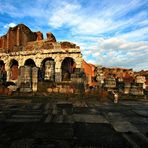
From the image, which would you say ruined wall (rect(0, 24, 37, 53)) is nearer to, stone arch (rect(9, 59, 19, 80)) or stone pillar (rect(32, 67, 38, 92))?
stone arch (rect(9, 59, 19, 80))

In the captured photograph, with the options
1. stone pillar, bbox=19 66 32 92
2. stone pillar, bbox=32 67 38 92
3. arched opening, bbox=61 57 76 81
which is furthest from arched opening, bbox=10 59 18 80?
stone pillar, bbox=32 67 38 92

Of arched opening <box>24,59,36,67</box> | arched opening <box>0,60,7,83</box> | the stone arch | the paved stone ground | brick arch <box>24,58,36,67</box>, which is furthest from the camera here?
the stone arch

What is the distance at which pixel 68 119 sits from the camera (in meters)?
5.73

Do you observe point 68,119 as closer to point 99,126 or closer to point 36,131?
point 99,126

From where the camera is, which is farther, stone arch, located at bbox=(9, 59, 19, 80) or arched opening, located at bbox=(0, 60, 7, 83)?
stone arch, located at bbox=(9, 59, 19, 80)

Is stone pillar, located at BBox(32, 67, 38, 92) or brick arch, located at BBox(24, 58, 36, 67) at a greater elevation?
brick arch, located at BBox(24, 58, 36, 67)

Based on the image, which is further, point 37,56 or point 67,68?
point 67,68

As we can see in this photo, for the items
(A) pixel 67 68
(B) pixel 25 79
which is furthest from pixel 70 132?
(A) pixel 67 68

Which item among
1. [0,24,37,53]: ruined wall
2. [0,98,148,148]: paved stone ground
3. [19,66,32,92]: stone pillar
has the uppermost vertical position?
[0,24,37,53]: ruined wall

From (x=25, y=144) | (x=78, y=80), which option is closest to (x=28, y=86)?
(x=78, y=80)

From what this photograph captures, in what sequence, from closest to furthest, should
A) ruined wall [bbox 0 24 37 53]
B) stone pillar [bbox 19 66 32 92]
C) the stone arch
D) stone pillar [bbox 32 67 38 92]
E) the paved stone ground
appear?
the paved stone ground → stone pillar [bbox 19 66 32 92] → stone pillar [bbox 32 67 38 92] → the stone arch → ruined wall [bbox 0 24 37 53]

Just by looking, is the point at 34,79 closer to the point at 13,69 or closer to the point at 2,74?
the point at 2,74

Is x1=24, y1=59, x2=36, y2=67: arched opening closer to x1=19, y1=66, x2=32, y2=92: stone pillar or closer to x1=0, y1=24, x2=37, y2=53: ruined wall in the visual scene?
x1=0, y1=24, x2=37, y2=53: ruined wall

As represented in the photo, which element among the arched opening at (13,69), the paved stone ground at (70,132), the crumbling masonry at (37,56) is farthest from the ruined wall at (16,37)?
the paved stone ground at (70,132)
